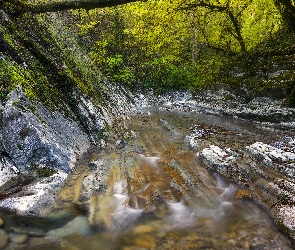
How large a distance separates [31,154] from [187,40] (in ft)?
64.4

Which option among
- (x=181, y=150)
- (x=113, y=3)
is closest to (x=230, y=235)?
(x=181, y=150)

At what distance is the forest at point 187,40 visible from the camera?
377 inches

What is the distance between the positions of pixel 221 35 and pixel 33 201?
45.8 ft

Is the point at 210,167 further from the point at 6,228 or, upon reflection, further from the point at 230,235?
the point at 6,228

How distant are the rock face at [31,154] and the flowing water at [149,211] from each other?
0.91 feet

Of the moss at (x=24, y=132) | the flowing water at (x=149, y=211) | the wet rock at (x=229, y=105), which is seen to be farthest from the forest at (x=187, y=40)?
Answer: the flowing water at (x=149, y=211)

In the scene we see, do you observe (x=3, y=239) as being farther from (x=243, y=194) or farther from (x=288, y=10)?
(x=288, y=10)

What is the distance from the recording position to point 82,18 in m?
19.0

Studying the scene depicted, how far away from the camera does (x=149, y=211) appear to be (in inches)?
177

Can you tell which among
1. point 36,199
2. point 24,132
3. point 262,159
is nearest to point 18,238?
point 36,199

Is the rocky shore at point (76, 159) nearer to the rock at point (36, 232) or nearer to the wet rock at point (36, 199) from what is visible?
the wet rock at point (36, 199)

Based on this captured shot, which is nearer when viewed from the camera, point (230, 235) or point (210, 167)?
point (230, 235)

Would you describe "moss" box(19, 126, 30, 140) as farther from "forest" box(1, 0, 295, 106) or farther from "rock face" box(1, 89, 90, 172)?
"forest" box(1, 0, 295, 106)

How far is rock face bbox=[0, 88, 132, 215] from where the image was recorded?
4559 mm
